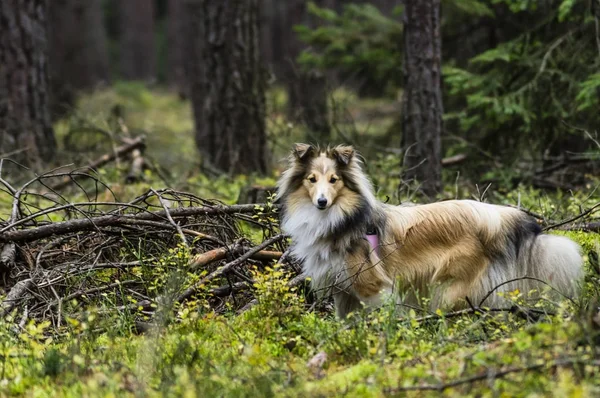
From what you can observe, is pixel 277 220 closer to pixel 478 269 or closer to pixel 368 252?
pixel 368 252

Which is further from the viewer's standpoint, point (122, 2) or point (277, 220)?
point (122, 2)

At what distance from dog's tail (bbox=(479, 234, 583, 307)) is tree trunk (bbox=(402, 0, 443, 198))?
2.69m

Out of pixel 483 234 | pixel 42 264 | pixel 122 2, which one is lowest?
pixel 42 264

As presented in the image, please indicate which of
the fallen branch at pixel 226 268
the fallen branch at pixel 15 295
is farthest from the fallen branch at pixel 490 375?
the fallen branch at pixel 15 295

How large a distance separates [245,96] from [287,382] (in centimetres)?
768

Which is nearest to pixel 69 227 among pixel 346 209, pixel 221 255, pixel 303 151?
pixel 221 255

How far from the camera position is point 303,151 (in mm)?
5598

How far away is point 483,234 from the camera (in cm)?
558

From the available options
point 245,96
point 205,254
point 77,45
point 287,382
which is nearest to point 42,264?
point 205,254

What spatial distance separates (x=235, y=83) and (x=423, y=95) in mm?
3686

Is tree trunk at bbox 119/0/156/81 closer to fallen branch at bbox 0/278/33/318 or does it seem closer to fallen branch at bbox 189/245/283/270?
fallen branch at bbox 189/245/283/270

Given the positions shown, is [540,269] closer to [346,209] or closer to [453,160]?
[346,209]

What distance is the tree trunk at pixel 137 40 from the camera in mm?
38031

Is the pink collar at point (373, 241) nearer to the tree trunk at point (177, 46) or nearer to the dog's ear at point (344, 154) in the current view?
the dog's ear at point (344, 154)
